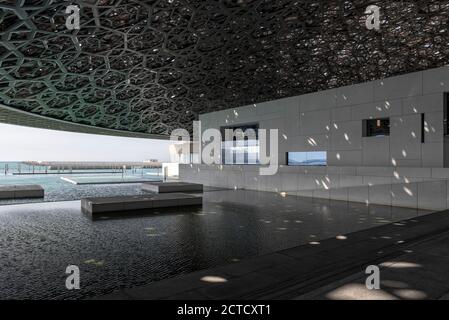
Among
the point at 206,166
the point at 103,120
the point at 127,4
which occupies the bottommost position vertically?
the point at 206,166

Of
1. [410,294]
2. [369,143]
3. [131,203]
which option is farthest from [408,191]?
[131,203]

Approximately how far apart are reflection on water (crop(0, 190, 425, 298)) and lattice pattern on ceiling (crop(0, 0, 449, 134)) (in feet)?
37.4

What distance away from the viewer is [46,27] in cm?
1752

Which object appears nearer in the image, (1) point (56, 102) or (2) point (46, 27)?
(2) point (46, 27)

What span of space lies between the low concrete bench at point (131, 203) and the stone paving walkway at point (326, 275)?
780 cm

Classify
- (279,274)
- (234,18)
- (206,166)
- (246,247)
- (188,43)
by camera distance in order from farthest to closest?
(206,166), (188,43), (234,18), (246,247), (279,274)

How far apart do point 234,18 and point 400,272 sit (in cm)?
1811

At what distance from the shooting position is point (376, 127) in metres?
16.0

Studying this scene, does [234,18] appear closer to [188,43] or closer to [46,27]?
[188,43]

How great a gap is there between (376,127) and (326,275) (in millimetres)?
13602

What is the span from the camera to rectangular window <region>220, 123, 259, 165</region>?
23.1 m
